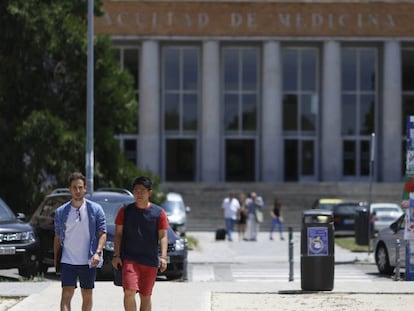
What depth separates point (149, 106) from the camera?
5344 cm

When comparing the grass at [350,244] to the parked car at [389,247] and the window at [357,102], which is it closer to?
the parked car at [389,247]

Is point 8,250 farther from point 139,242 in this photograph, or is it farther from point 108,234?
point 139,242

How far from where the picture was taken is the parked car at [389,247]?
20.8m

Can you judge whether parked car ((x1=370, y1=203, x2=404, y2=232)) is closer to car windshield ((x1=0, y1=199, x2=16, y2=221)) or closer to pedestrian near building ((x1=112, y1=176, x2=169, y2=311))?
car windshield ((x1=0, y1=199, x2=16, y2=221))

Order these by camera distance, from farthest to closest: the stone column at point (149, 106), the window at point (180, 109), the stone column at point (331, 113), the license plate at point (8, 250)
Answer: the window at point (180, 109) < the stone column at point (331, 113) < the stone column at point (149, 106) < the license plate at point (8, 250)

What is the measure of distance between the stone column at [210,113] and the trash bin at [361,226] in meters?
24.6

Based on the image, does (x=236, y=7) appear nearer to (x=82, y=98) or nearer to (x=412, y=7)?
(x=412, y=7)

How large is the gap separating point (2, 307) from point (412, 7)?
4277 cm

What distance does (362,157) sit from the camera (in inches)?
2203

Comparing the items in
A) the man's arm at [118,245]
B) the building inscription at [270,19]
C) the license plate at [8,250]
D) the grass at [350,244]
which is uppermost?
the building inscription at [270,19]

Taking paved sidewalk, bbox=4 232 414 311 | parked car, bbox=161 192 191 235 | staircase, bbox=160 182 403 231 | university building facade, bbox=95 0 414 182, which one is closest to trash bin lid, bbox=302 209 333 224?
paved sidewalk, bbox=4 232 414 311

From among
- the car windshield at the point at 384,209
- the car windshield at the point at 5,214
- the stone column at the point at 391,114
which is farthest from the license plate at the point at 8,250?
the stone column at the point at 391,114

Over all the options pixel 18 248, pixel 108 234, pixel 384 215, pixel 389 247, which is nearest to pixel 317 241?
pixel 108 234

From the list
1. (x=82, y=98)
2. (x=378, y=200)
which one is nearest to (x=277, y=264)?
(x=82, y=98)
